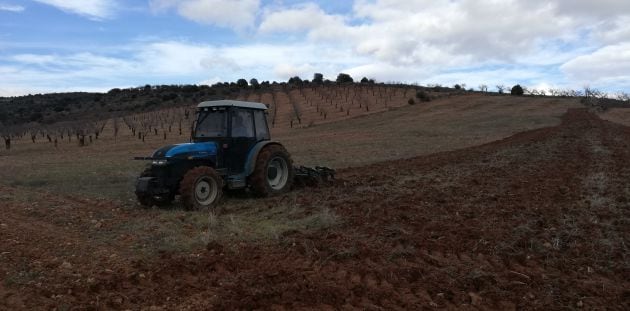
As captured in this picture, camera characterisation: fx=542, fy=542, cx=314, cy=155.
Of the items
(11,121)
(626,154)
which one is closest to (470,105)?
(626,154)

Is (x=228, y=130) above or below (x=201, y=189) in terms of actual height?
above

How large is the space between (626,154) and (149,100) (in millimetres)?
73024

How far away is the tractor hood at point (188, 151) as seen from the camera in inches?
360

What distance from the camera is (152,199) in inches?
367

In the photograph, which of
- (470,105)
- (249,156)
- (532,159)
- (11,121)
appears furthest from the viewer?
(11,121)

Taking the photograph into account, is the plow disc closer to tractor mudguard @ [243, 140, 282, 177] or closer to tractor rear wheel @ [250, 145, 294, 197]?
tractor rear wheel @ [250, 145, 294, 197]

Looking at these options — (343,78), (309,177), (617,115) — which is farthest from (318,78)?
(309,177)

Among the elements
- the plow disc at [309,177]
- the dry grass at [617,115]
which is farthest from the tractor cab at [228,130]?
the dry grass at [617,115]

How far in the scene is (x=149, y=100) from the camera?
→ 80.3 m

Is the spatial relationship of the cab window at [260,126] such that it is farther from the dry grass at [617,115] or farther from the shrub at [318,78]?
the shrub at [318,78]

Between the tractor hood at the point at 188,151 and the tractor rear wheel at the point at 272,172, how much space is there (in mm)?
920

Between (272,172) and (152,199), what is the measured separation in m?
2.62

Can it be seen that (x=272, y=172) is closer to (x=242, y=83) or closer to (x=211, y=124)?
(x=211, y=124)

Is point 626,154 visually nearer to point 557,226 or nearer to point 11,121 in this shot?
point 557,226
